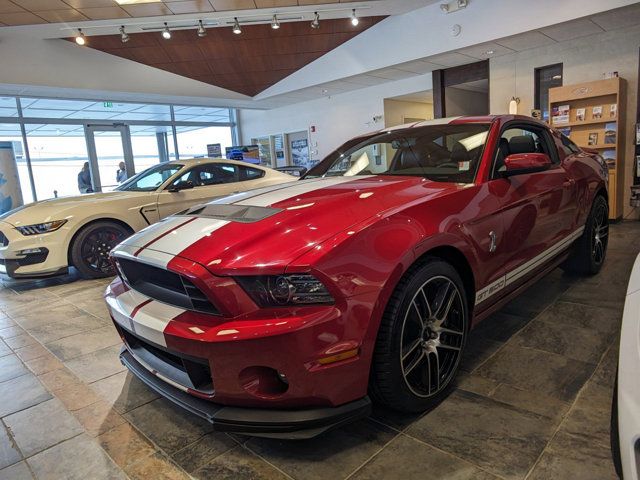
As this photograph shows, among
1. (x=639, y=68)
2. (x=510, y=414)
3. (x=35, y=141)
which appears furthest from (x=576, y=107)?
(x=35, y=141)

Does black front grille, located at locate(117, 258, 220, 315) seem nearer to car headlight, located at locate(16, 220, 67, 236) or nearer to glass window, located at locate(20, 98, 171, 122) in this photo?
car headlight, located at locate(16, 220, 67, 236)

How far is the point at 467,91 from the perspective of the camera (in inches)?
386

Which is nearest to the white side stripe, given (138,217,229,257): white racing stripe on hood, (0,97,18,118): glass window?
(138,217,229,257): white racing stripe on hood

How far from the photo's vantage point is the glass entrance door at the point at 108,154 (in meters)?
10.5

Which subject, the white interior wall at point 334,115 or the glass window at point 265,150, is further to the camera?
the glass window at point 265,150

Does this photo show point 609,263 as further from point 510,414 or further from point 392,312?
point 392,312

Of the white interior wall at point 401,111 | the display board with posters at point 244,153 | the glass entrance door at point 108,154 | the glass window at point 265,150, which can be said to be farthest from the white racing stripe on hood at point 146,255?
the glass window at point 265,150

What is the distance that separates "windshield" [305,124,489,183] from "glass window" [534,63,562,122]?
552 centimetres

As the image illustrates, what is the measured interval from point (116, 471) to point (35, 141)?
10.7 metres

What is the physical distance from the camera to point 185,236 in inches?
64.1

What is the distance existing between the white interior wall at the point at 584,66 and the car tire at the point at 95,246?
6.67 metres

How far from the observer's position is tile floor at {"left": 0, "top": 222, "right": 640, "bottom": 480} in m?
1.44

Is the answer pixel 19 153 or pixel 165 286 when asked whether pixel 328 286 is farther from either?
pixel 19 153

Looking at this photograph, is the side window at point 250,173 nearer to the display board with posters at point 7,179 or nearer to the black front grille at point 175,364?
the black front grille at point 175,364
